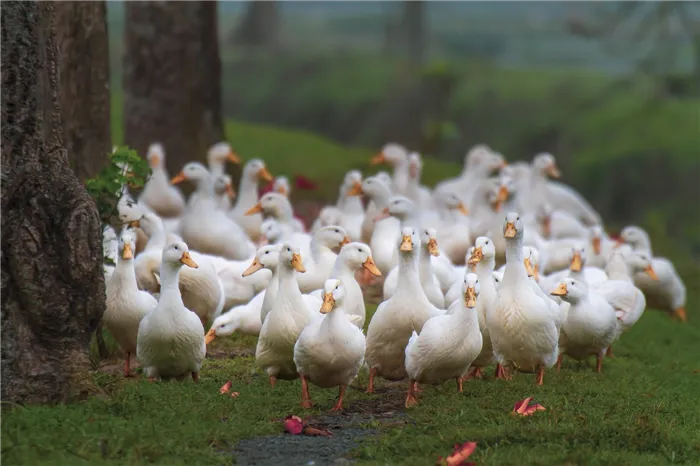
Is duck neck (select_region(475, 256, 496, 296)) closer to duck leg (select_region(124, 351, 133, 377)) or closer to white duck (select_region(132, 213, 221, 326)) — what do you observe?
white duck (select_region(132, 213, 221, 326))

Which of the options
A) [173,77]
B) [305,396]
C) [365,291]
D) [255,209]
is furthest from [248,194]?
[305,396]

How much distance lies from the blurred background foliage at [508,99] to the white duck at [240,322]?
9812 mm

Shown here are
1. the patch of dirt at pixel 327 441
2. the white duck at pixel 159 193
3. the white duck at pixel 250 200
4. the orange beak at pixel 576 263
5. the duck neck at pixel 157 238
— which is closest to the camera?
the patch of dirt at pixel 327 441

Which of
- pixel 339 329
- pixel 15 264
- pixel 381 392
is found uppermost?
pixel 15 264

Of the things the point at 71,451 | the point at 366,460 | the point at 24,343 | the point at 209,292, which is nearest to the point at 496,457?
the point at 366,460

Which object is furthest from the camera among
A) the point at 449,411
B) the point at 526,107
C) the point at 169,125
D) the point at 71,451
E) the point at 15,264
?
the point at 526,107

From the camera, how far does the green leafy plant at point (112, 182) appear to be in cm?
936

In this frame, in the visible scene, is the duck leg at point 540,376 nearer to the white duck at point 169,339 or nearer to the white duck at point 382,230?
the white duck at point 169,339

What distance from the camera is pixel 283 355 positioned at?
8.67m

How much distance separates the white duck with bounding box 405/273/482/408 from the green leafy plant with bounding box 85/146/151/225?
8.31 ft

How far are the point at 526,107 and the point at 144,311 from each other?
2105 centimetres

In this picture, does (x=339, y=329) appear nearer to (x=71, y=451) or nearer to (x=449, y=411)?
(x=449, y=411)

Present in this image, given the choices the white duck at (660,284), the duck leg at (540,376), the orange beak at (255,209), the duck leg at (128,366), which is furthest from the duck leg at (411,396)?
the white duck at (660,284)

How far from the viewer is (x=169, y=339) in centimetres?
838
